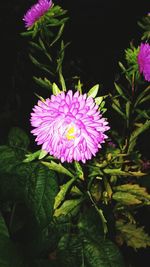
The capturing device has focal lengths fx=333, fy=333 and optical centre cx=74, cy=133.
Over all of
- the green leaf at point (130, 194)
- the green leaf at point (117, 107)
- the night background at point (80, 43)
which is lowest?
the green leaf at point (130, 194)

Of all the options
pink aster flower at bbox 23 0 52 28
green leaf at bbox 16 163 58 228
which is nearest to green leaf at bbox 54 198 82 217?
green leaf at bbox 16 163 58 228

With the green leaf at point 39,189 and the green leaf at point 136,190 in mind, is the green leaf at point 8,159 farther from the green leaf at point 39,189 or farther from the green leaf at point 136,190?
the green leaf at point 136,190

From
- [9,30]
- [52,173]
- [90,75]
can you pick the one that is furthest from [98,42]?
[52,173]

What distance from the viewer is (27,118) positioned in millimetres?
1559

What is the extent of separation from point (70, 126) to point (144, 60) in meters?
0.27

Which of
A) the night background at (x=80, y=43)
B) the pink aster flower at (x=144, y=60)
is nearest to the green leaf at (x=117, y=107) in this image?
the pink aster flower at (x=144, y=60)

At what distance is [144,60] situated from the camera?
2.70ft

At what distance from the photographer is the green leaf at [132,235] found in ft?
3.66

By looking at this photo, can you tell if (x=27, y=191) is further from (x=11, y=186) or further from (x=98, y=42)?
(x=98, y=42)

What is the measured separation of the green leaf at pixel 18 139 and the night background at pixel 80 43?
0.51 meters

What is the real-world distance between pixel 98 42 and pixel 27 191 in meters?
1.06

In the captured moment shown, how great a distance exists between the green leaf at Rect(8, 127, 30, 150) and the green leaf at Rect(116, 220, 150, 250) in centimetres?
44

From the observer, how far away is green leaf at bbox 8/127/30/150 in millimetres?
975

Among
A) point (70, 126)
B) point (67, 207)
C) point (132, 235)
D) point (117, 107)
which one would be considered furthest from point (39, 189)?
point (132, 235)
